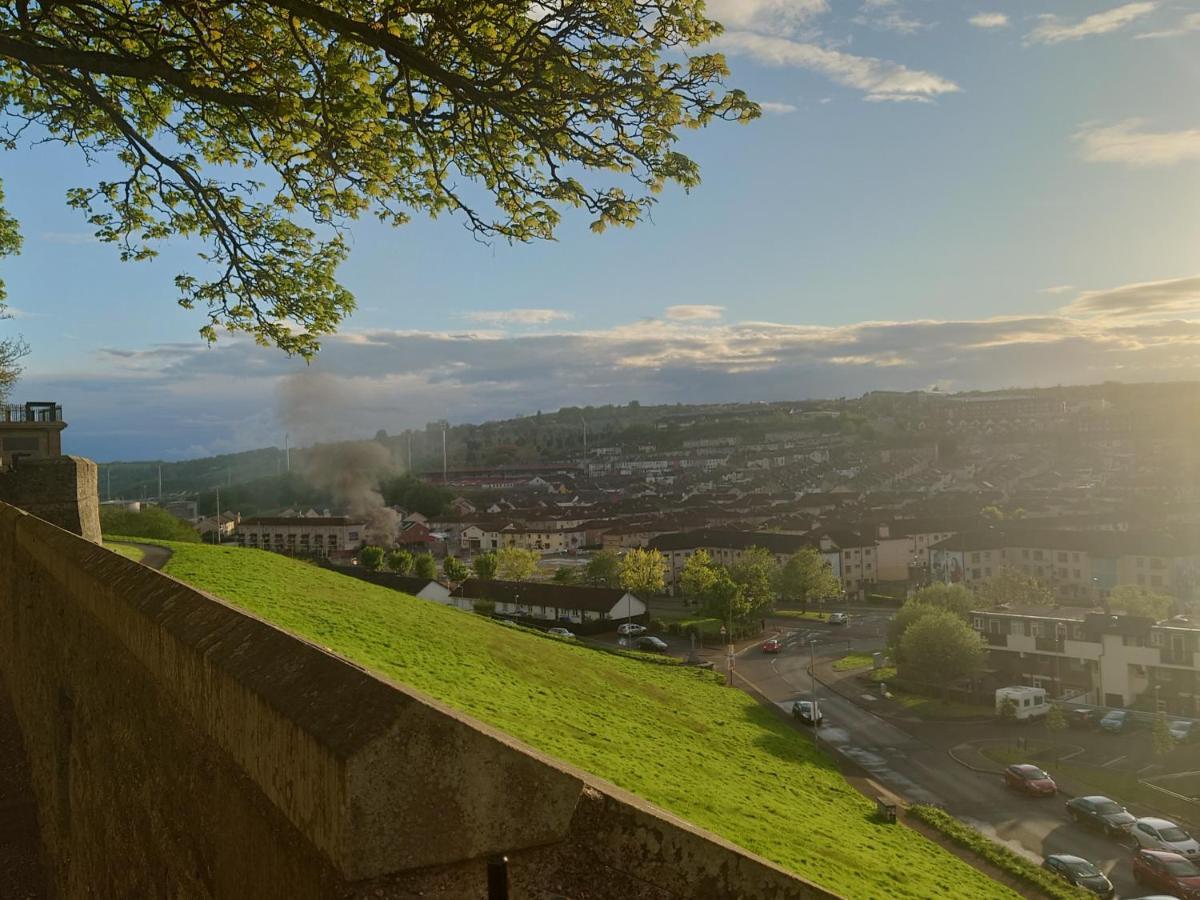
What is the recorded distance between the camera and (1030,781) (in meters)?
26.6

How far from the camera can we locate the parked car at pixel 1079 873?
19.5 metres

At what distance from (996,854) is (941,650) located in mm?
20286

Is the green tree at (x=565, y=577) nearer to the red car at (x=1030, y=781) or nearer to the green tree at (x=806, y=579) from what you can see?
the green tree at (x=806, y=579)

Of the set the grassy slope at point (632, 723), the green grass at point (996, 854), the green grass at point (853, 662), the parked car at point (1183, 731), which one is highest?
the grassy slope at point (632, 723)

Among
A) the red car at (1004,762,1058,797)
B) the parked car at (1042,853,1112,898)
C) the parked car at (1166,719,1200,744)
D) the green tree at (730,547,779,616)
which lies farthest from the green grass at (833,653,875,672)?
the parked car at (1042,853,1112,898)

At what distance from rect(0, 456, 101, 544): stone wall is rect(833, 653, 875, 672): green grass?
3697 centimetres

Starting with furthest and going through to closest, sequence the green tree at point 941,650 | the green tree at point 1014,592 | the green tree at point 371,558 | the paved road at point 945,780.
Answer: the green tree at point 371,558, the green tree at point 1014,592, the green tree at point 941,650, the paved road at point 945,780

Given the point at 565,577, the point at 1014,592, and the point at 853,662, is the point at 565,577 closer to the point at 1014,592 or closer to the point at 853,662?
the point at 853,662

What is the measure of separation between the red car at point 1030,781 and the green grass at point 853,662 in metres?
16.9

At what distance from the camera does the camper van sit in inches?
1419

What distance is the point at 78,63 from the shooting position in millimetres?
8656

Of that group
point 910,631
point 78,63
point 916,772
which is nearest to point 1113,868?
point 916,772

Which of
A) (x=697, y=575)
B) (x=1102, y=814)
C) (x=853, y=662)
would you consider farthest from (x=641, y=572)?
(x=1102, y=814)

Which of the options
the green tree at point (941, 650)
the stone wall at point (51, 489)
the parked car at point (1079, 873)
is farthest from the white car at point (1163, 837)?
the stone wall at point (51, 489)
